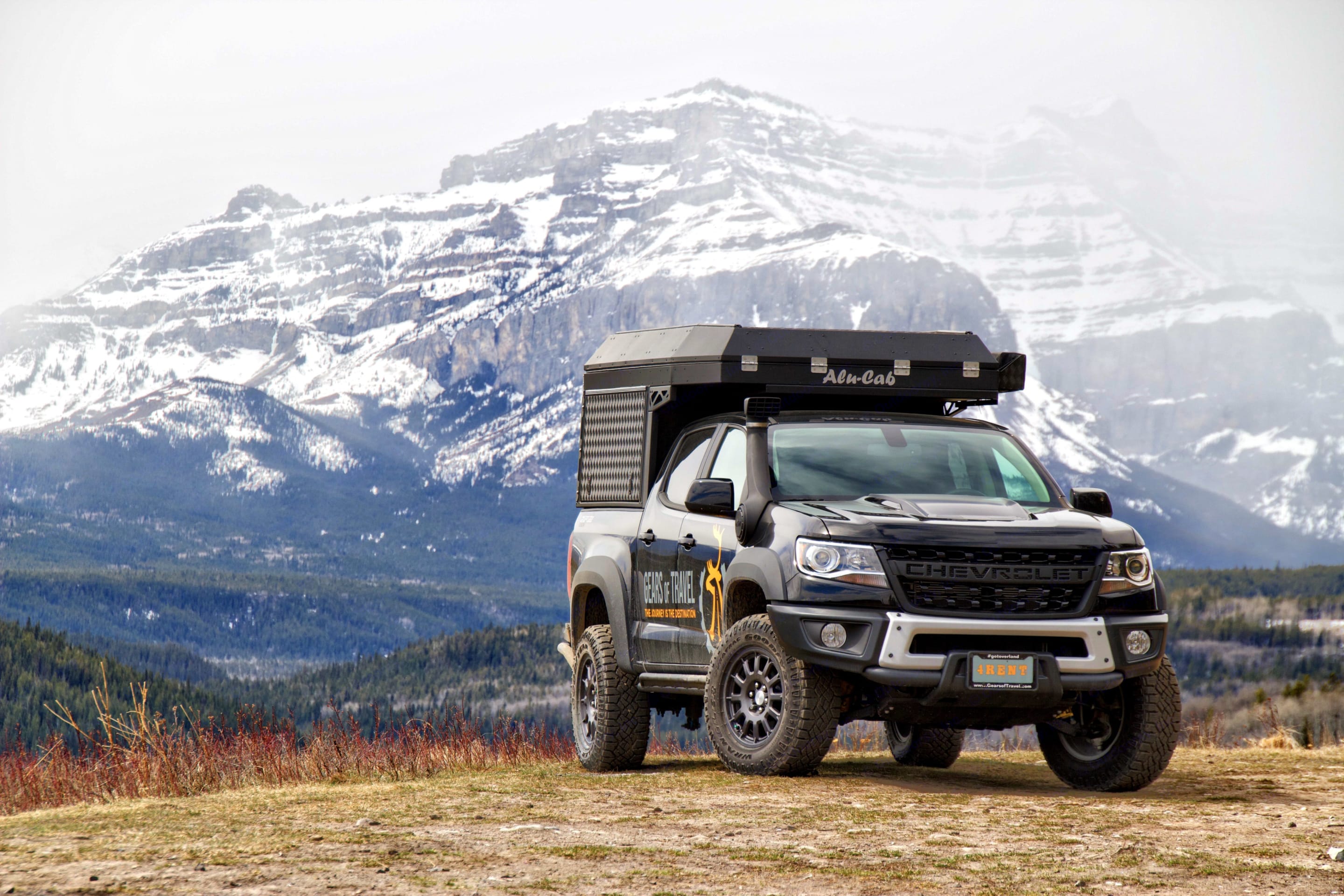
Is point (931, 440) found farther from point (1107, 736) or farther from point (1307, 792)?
point (1307, 792)

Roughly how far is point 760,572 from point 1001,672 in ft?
5.26

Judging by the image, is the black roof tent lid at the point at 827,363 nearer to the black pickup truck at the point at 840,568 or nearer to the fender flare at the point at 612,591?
the black pickup truck at the point at 840,568

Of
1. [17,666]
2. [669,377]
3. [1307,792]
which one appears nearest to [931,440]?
[669,377]

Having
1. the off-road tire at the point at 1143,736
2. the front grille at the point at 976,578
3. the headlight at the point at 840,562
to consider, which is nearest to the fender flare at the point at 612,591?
the headlight at the point at 840,562

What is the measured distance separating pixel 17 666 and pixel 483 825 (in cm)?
15275

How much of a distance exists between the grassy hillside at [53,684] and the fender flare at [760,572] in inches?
4884

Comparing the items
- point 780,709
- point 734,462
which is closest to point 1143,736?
point 780,709

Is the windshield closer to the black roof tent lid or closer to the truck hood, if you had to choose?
the truck hood

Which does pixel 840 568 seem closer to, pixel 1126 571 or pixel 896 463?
pixel 896 463

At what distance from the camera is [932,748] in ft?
41.5

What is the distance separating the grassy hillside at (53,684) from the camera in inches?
5281

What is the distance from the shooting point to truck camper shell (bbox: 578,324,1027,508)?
448 inches

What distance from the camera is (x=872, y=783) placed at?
9.80m

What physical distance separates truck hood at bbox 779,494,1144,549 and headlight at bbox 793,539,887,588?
7cm
